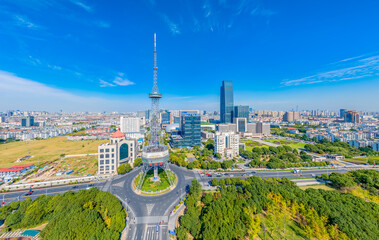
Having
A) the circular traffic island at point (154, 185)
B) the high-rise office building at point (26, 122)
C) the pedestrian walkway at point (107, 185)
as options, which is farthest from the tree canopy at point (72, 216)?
the high-rise office building at point (26, 122)

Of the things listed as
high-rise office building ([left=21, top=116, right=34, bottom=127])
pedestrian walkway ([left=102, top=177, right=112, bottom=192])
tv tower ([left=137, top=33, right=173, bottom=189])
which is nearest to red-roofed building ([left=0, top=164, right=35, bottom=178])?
pedestrian walkway ([left=102, top=177, right=112, bottom=192])

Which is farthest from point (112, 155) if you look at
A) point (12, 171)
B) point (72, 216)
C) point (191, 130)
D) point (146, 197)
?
point (191, 130)

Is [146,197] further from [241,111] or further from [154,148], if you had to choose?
[241,111]

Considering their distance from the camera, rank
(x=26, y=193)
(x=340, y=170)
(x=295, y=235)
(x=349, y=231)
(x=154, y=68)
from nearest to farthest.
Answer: (x=349, y=231), (x=295, y=235), (x=26, y=193), (x=154, y=68), (x=340, y=170)

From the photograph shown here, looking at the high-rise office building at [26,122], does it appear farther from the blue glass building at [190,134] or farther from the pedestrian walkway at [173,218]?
the pedestrian walkway at [173,218]

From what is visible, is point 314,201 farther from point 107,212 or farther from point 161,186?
point 107,212

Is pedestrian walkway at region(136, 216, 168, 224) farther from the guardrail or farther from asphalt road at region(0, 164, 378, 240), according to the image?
the guardrail

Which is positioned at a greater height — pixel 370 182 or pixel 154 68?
pixel 154 68

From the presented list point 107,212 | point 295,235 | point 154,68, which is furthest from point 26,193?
point 295,235
